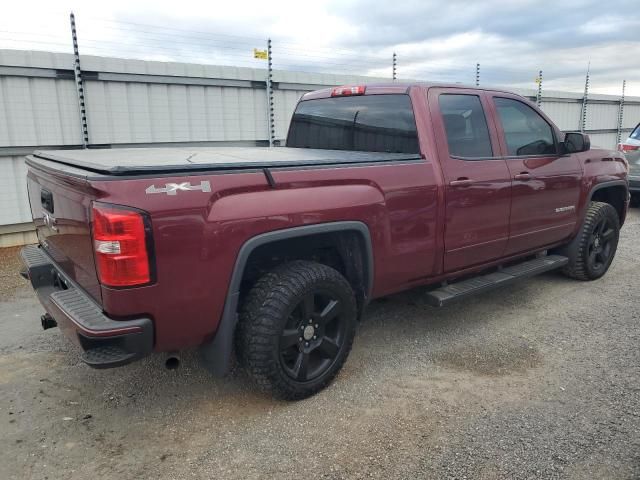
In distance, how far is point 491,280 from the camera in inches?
162

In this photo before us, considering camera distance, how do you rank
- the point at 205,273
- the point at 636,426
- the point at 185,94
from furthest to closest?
the point at 185,94 → the point at 636,426 → the point at 205,273

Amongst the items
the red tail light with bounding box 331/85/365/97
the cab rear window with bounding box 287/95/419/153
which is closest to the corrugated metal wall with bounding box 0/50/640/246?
the cab rear window with bounding box 287/95/419/153

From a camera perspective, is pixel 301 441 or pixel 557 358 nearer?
pixel 301 441

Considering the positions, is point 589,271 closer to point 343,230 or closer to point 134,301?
point 343,230

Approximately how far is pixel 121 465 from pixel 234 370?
1.06 m

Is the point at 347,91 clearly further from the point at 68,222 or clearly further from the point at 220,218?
the point at 68,222

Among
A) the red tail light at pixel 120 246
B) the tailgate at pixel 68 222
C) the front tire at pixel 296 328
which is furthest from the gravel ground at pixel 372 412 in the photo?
the red tail light at pixel 120 246

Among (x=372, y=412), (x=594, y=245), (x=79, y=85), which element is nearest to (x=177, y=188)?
(x=372, y=412)

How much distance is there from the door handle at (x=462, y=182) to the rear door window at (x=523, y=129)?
739 mm

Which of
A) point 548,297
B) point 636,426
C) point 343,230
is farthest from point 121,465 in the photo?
point 548,297

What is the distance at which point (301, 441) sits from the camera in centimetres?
269

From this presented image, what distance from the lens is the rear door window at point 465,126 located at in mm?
3775

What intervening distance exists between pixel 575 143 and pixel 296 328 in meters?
3.21

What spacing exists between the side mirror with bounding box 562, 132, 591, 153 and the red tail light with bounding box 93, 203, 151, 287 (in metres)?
3.87
